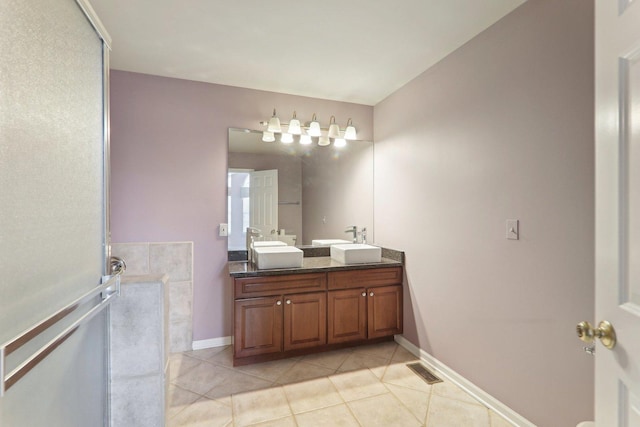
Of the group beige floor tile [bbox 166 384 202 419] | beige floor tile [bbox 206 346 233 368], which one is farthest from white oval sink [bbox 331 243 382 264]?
beige floor tile [bbox 166 384 202 419]

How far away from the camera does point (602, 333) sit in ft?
2.77

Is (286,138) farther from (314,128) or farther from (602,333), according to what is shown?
(602,333)

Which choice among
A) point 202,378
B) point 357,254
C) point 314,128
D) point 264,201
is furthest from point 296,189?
point 202,378

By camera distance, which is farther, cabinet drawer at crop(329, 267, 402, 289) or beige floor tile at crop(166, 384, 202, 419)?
cabinet drawer at crop(329, 267, 402, 289)

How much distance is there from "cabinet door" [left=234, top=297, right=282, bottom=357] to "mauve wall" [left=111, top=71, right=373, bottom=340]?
0.53 meters

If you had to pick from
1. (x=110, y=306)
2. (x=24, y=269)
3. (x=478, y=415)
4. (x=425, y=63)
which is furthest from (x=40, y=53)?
(x=478, y=415)

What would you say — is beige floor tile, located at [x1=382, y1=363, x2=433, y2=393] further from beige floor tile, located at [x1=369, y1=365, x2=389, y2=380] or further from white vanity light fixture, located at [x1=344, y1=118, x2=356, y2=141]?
white vanity light fixture, located at [x1=344, y1=118, x2=356, y2=141]

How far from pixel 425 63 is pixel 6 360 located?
276cm

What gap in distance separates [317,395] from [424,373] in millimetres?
859

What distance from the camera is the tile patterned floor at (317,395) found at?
1877 mm

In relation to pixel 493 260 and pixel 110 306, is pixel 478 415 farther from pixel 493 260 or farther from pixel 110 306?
pixel 110 306

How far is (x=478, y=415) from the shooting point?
1.91 m

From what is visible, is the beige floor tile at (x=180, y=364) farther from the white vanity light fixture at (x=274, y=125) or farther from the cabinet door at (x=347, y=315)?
the white vanity light fixture at (x=274, y=125)

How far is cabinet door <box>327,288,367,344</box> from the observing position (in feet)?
8.87
